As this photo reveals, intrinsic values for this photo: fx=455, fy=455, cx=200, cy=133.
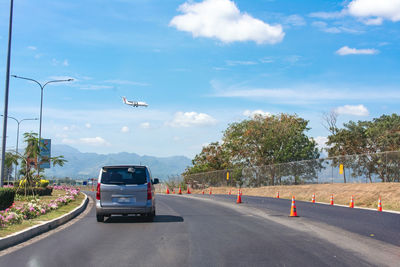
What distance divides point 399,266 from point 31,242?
25.8 ft

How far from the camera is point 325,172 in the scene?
3991cm

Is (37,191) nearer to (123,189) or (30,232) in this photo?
(123,189)

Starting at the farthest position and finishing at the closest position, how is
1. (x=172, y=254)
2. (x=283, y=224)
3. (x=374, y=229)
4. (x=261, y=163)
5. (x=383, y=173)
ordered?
(x=261, y=163) < (x=383, y=173) < (x=283, y=224) < (x=374, y=229) < (x=172, y=254)

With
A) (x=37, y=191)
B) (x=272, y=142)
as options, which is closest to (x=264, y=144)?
(x=272, y=142)

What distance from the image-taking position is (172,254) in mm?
8867

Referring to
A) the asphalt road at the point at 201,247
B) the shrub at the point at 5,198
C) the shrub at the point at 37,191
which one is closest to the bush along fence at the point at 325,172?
the asphalt road at the point at 201,247

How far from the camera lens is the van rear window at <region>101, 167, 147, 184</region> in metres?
15.1

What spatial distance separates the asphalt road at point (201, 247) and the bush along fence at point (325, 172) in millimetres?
20336

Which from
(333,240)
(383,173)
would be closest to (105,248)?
(333,240)

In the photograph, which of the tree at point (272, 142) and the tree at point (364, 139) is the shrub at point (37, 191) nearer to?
the tree at point (364, 139)

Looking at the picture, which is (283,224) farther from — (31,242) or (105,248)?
(31,242)

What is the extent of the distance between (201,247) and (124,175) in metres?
6.12

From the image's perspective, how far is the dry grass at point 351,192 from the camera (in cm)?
2708

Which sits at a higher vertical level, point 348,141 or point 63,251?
point 348,141
